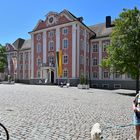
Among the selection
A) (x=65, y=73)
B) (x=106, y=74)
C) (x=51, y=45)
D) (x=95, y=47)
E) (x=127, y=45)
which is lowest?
(x=106, y=74)

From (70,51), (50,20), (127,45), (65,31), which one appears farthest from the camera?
(50,20)

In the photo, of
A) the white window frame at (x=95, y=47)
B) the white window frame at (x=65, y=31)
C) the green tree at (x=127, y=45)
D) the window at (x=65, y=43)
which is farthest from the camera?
the white window frame at (x=95, y=47)

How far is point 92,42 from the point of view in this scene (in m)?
53.3

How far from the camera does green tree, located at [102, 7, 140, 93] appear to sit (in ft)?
92.6

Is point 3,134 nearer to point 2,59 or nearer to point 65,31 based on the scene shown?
point 65,31

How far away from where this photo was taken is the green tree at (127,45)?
28.2 m

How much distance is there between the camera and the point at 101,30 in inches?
2157

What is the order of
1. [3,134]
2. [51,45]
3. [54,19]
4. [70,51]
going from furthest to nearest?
[51,45] → [54,19] → [70,51] → [3,134]

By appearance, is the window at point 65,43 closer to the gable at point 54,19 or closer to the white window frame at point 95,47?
the gable at point 54,19

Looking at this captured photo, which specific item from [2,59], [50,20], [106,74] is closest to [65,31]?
[50,20]

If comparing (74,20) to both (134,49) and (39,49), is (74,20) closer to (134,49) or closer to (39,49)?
(39,49)

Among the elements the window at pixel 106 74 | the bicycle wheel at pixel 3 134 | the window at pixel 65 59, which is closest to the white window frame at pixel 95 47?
the window at pixel 106 74

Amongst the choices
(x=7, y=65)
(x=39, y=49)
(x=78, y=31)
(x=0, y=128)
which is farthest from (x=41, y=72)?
(x=0, y=128)

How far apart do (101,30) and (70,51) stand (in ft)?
34.8
